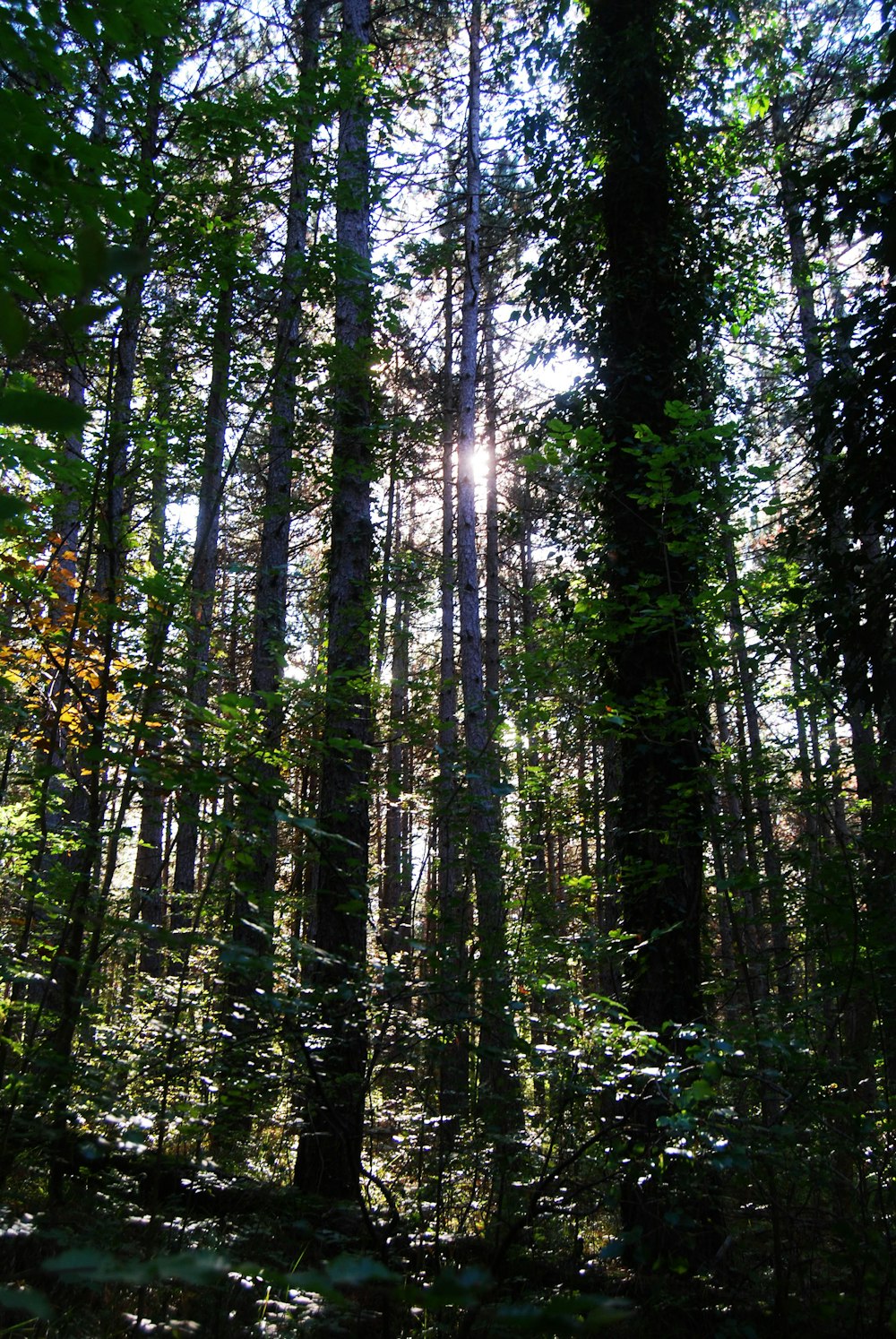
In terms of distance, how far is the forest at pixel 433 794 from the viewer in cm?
288

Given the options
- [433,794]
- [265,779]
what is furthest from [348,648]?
[265,779]

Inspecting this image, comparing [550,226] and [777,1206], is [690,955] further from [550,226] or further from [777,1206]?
[550,226]

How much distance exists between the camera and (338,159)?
655 centimetres

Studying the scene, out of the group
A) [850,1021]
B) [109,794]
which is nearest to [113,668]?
[109,794]

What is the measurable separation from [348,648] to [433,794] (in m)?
1.84

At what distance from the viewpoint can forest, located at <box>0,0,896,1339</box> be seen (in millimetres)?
2877

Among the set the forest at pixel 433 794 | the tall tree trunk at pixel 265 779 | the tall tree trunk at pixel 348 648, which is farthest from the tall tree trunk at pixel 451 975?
the tall tree trunk at pixel 265 779

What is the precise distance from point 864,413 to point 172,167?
12.5 ft

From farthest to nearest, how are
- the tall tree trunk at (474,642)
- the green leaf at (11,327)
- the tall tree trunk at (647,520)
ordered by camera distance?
the tall tree trunk at (647,520) → the tall tree trunk at (474,642) → the green leaf at (11,327)

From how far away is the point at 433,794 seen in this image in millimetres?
5141

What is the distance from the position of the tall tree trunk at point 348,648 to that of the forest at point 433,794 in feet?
0.18

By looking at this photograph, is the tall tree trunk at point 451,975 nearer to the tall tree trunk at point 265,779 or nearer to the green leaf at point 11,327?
the tall tree trunk at point 265,779

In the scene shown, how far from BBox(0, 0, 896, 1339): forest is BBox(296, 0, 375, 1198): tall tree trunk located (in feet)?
0.18

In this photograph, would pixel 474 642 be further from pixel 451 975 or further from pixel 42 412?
pixel 42 412
